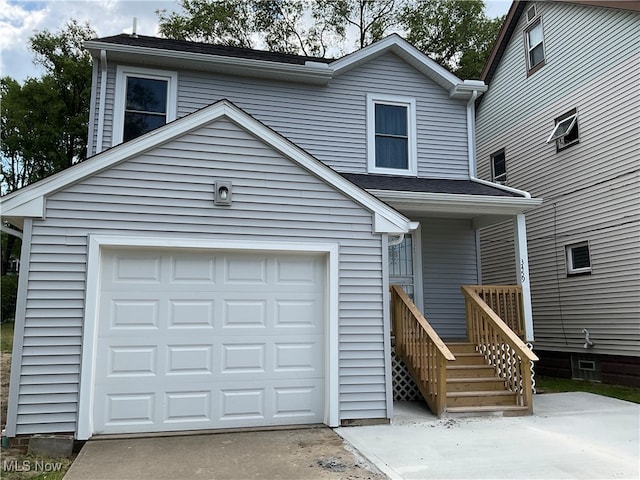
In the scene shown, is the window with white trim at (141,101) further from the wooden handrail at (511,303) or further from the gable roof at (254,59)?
the wooden handrail at (511,303)

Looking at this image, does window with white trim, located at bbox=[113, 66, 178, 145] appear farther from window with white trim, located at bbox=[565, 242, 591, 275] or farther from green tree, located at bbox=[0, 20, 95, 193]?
green tree, located at bbox=[0, 20, 95, 193]

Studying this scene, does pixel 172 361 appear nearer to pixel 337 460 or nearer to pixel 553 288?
pixel 337 460

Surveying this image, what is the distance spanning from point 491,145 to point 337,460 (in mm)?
12482

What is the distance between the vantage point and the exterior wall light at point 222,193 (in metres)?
5.83

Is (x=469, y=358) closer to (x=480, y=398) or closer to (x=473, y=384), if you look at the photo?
(x=473, y=384)

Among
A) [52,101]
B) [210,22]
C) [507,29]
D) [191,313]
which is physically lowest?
[191,313]

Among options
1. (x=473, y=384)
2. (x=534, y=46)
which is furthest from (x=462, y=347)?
(x=534, y=46)

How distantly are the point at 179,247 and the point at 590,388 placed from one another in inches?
330

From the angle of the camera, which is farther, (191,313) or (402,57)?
(402,57)

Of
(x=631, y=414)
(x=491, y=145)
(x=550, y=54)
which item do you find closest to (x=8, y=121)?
(x=491, y=145)

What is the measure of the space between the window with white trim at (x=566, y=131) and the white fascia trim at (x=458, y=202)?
4.11m

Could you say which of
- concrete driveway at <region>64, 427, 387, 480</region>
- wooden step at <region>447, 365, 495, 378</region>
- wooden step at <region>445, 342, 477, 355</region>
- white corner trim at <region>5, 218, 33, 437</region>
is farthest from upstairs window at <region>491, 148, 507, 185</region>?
white corner trim at <region>5, 218, 33, 437</region>

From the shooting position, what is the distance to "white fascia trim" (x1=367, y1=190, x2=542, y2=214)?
7.87m

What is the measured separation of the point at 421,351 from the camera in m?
6.96
